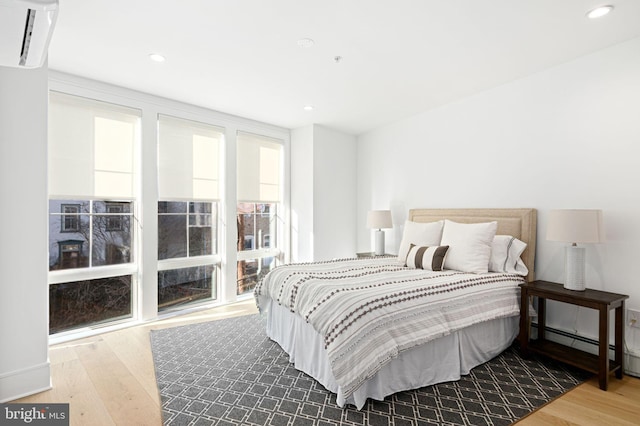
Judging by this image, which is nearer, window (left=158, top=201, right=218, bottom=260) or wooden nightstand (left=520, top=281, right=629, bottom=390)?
wooden nightstand (left=520, top=281, right=629, bottom=390)

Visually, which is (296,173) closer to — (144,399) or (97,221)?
(97,221)

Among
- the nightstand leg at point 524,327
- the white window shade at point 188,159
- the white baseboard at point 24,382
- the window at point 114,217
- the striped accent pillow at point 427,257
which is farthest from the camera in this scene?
the white window shade at point 188,159

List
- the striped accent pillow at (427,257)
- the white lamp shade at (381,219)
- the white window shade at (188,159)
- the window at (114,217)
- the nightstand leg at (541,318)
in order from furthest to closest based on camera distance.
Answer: the white lamp shade at (381,219) → the white window shade at (188,159) → the window at (114,217) → the striped accent pillow at (427,257) → the nightstand leg at (541,318)

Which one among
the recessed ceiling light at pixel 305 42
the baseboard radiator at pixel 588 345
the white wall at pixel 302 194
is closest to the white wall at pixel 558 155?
the baseboard radiator at pixel 588 345

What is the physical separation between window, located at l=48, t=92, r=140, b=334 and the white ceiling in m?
0.50

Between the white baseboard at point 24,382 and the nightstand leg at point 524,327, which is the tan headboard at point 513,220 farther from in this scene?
the white baseboard at point 24,382

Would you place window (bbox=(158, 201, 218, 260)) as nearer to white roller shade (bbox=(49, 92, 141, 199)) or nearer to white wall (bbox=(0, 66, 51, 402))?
white roller shade (bbox=(49, 92, 141, 199))

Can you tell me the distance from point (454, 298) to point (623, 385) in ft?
4.39

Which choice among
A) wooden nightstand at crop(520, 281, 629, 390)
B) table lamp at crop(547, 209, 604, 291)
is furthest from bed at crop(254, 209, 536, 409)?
table lamp at crop(547, 209, 604, 291)

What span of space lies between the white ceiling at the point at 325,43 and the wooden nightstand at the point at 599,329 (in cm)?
204

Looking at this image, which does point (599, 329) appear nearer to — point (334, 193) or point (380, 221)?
point (380, 221)

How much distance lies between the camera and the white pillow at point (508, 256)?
3.11 metres

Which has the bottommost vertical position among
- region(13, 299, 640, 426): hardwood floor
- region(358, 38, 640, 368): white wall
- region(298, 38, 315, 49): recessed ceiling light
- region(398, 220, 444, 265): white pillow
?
region(13, 299, 640, 426): hardwood floor

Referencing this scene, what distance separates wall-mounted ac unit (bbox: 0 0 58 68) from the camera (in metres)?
1.01
